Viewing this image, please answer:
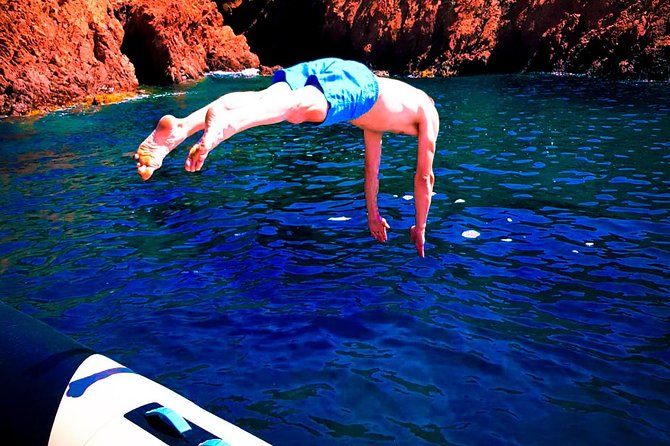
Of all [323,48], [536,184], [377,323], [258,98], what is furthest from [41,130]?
[323,48]

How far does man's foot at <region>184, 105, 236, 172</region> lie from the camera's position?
3.12 metres

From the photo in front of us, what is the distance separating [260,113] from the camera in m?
3.46

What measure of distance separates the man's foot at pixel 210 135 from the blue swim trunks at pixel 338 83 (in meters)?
0.76

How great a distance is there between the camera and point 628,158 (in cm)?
1120

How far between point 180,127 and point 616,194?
7.75m

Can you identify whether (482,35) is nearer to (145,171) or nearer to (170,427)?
(145,171)

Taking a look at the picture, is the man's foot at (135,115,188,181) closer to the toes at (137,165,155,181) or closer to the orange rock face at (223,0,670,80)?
the toes at (137,165,155,181)

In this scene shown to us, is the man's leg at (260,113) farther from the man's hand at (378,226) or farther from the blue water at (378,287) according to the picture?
the blue water at (378,287)

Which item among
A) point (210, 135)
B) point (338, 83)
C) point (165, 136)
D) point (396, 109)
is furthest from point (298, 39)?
point (210, 135)

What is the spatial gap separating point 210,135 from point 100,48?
2353 cm

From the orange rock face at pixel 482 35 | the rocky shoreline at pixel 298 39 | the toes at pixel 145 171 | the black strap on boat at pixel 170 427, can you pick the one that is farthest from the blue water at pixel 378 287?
the orange rock face at pixel 482 35

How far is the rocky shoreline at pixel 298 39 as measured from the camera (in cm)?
2119

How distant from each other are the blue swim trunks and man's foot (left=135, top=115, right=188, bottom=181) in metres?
0.90

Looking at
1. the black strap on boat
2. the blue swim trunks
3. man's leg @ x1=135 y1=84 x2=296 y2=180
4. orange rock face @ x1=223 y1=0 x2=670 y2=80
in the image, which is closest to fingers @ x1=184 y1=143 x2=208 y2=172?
man's leg @ x1=135 y1=84 x2=296 y2=180
